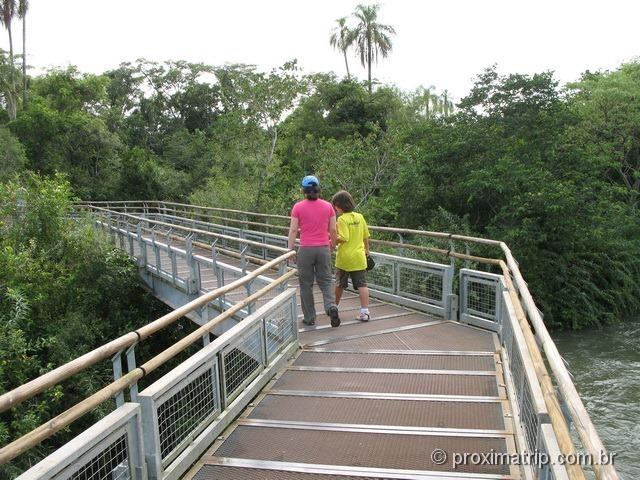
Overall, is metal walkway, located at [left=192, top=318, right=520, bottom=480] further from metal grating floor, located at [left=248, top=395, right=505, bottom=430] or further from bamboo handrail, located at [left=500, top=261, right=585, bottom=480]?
bamboo handrail, located at [left=500, top=261, right=585, bottom=480]

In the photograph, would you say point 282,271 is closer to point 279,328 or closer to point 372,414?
point 279,328

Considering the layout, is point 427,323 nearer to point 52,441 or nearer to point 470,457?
point 470,457

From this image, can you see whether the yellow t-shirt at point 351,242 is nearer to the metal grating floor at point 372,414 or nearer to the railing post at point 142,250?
the metal grating floor at point 372,414

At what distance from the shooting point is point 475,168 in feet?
55.8

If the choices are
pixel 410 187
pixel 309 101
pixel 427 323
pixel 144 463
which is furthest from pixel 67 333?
pixel 309 101

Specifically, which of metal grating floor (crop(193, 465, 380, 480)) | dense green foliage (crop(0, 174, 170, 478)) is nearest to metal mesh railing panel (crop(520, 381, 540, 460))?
metal grating floor (crop(193, 465, 380, 480))

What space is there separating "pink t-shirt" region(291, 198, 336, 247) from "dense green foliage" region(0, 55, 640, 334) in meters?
9.68

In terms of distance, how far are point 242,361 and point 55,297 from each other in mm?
9105

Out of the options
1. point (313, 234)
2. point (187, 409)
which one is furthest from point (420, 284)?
point (187, 409)

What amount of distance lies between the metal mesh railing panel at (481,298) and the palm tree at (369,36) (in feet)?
107

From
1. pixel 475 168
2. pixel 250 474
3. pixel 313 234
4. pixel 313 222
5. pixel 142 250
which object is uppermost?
pixel 475 168

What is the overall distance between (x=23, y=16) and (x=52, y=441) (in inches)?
1234

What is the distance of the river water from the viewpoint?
9.12 m

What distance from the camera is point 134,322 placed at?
13.4 metres
